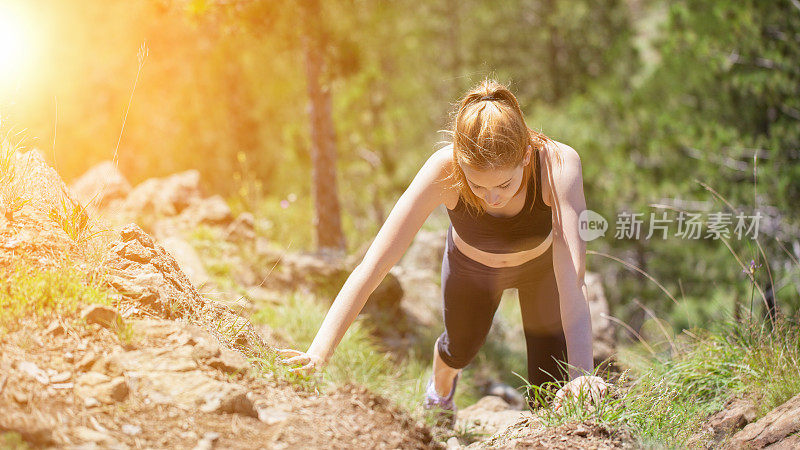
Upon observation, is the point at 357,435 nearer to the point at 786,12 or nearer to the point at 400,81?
the point at 786,12

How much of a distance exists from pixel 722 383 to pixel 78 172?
15277mm

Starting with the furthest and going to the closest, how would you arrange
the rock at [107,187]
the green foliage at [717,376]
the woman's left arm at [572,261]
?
the rock at [107,187] < the green foliage at [717,376] < the woman's left arm at [572,261]

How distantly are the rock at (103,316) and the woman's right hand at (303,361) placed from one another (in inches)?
25.6

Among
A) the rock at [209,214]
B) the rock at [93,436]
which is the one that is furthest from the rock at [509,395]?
the rock at [93,436]

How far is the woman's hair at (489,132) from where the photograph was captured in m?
2.76

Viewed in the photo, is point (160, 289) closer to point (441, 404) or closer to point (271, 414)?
point (271, 414)

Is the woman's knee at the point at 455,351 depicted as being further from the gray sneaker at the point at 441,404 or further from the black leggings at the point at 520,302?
the gray sneaker at the point at 441,404

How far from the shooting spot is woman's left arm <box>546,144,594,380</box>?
118 inches

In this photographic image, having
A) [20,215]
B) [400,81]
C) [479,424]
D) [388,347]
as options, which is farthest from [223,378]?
[400,81]

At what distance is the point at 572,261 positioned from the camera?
121 inches

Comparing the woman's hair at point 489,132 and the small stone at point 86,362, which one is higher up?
the woman's hair at point 489,132

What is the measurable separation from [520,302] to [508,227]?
62cm

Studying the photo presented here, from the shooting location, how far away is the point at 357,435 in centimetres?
250

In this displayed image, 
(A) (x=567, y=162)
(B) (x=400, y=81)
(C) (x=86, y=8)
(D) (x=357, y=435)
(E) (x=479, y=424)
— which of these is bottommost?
(E) (x=479, y=424)
